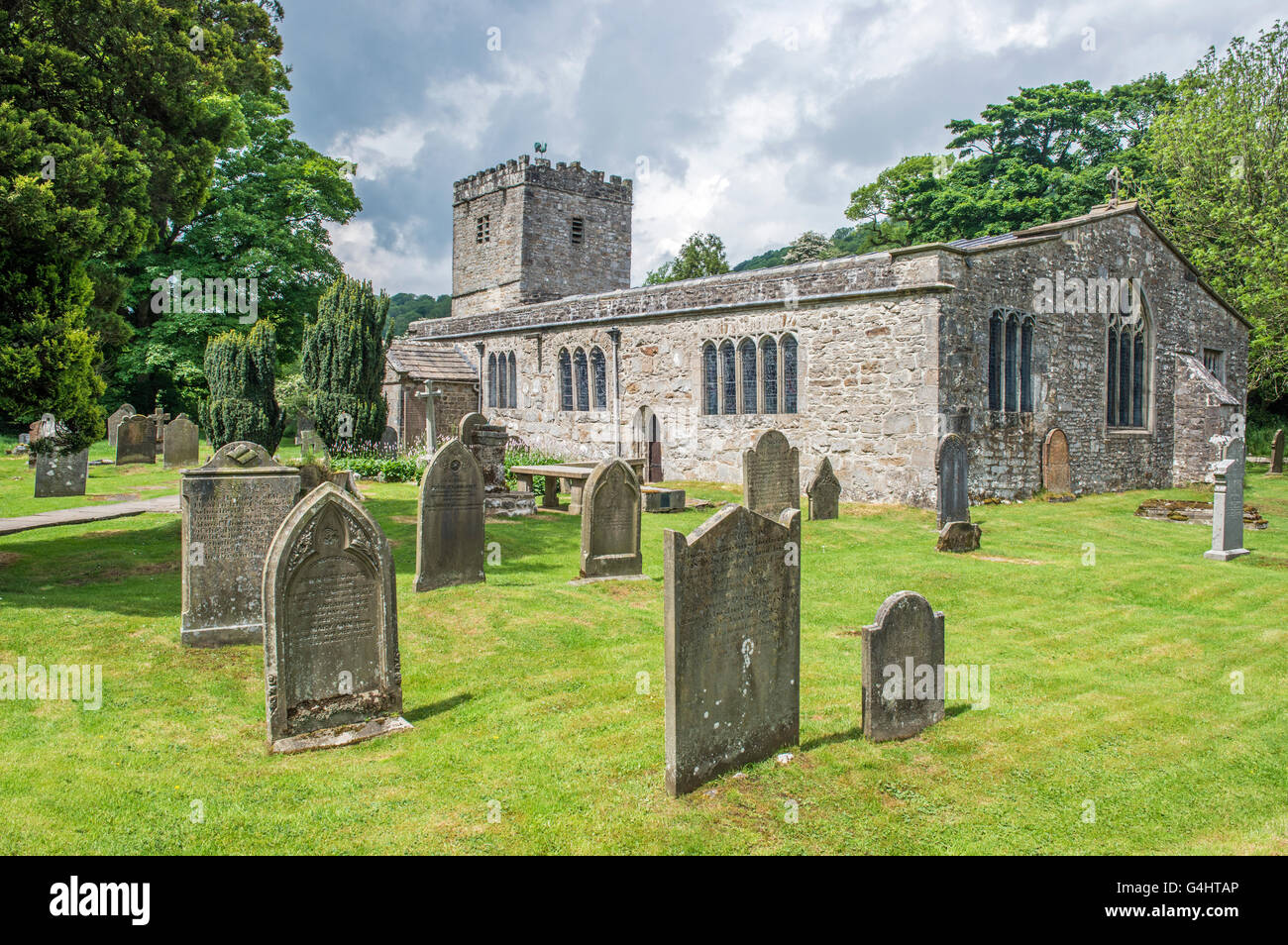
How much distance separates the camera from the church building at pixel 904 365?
1753cm

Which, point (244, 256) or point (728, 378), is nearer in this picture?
point (728, 378)

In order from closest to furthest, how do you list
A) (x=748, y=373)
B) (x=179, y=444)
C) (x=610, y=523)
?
1. (x=610, y=523)
2. (x=748, y=373)
3. (x=179, y=444)

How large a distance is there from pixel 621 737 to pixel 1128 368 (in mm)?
21663

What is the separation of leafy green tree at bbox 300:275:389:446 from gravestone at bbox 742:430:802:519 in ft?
37.8

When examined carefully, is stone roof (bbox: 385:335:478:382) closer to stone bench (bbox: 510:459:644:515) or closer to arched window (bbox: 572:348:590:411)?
arched window (bbox: 572:348:590:411)

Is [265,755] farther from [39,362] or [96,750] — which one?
[39,362]

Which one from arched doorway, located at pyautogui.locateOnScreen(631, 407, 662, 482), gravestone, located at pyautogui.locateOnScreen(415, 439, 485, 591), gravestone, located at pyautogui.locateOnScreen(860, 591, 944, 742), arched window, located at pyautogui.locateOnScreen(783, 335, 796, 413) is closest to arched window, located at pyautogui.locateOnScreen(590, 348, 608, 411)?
arched doorway, located at pyautogui.locateOnScreen(631, 407, 662, 482)

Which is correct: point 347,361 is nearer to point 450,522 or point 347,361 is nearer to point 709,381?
point 709,381

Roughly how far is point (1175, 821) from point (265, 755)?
5.31 m

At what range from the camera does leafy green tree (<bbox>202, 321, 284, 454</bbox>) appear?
17734mm

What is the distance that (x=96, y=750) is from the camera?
5336mm

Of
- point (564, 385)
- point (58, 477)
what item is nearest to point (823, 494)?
point (564, 385)

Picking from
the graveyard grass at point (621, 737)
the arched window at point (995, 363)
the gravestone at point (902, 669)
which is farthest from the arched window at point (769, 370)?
the gravestone at point (902, 669)

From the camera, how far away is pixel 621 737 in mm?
5703
